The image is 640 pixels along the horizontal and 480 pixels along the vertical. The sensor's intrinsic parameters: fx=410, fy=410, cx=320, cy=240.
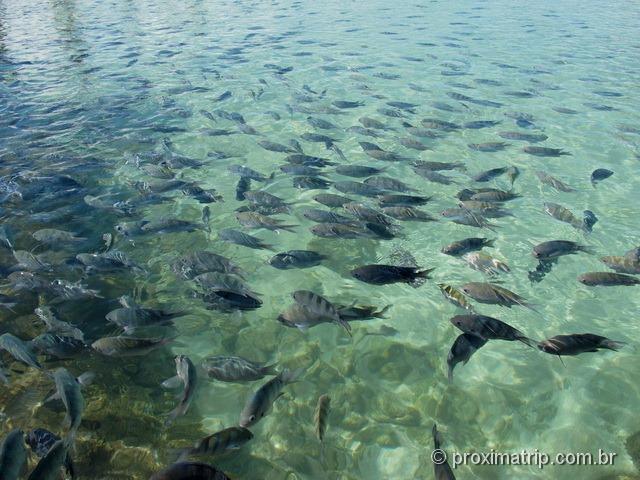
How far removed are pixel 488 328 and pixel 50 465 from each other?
407cm

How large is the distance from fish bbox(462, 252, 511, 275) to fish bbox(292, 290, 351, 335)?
9.63 feet

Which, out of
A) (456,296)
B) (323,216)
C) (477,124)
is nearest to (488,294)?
(456,296)

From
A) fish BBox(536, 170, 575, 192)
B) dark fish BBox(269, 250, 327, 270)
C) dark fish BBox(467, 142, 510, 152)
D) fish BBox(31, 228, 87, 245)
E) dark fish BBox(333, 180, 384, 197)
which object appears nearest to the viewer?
dark fish BBox(269, 250, 327, 270)

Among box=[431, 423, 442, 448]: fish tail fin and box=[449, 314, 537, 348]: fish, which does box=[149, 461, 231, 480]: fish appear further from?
box=[449, 314, 537, 348]: fish

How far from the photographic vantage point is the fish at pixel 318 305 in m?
4.56

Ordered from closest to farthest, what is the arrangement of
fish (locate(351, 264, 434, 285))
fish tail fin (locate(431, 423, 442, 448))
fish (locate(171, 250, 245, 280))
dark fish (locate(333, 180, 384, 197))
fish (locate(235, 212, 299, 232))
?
fish tail fin (locate(431, 423, 442, 448)), fish (locate(351, 264, 434, 285)), fish (locate(171, 250, 245, 280)), fish (locate(235, 212, 299, 232)), dark fish (locate(333, 180, 384, 197))

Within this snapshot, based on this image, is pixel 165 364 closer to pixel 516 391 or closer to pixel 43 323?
pixel 43 323

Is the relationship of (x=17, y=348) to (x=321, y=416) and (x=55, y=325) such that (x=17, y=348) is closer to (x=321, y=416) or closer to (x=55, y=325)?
(x=55, y=325)

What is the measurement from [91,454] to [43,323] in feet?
7.25

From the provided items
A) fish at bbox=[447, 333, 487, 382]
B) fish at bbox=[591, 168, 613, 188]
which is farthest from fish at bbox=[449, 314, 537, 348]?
fish at bbox=[591, 168, 613, 188]

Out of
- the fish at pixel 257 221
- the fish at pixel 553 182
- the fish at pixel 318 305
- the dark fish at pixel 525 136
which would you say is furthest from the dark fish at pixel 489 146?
the fish at pixel 318 305

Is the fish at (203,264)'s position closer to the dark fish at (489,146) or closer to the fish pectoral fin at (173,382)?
the fish pectoral fin at (173,382)

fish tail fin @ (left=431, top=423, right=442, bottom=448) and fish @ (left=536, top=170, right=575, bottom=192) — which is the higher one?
fish @ (left=536, top=170, right=575, bottom=192)

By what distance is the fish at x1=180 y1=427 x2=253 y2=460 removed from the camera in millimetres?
3543
